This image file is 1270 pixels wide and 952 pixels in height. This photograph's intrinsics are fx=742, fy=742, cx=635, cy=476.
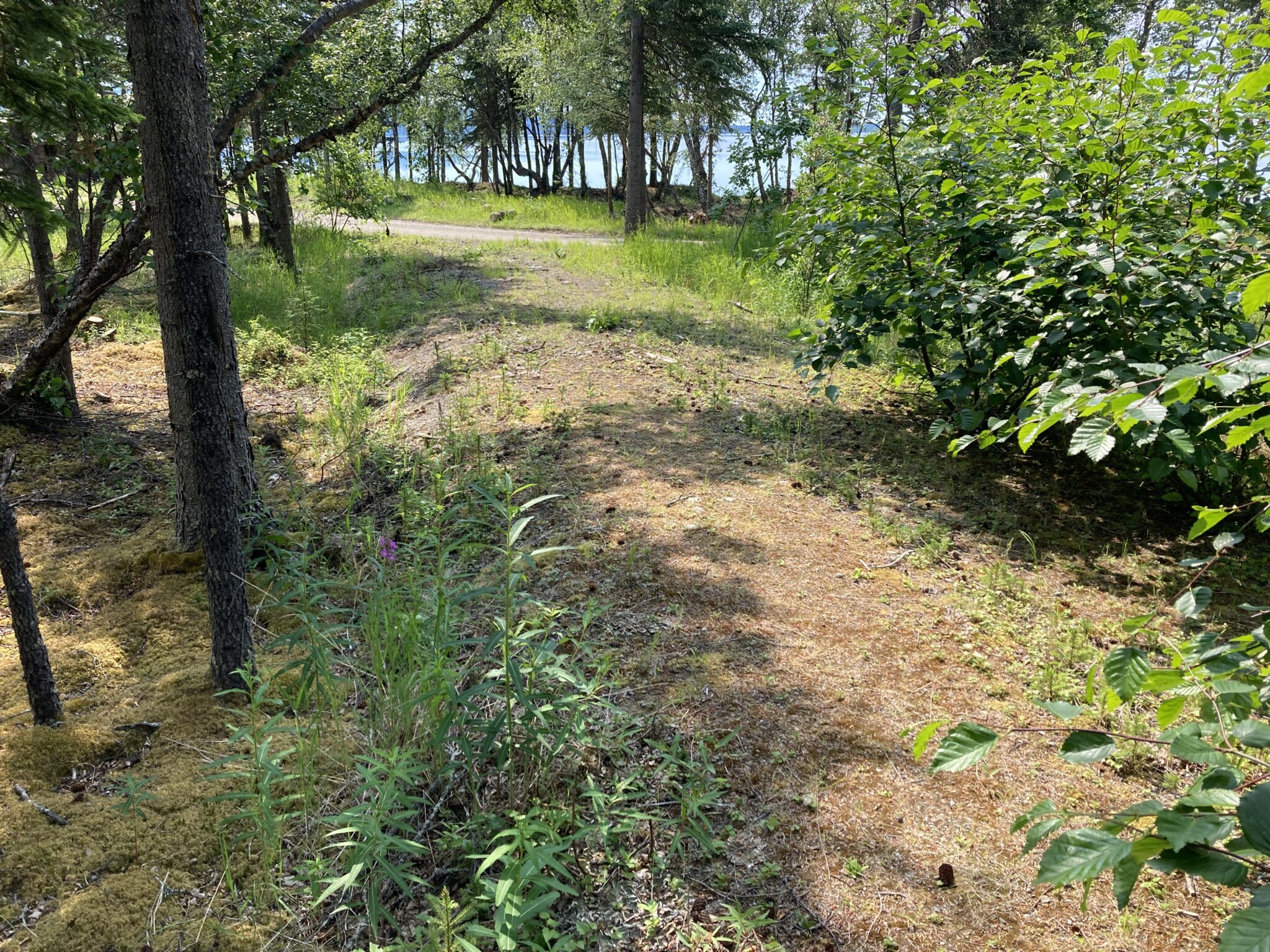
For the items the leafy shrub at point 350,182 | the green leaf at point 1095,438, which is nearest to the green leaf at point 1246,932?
the green leaf at point 1095,438

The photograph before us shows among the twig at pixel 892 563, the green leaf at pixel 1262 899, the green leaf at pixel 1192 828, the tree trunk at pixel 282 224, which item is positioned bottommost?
the twig at pixel 892 563

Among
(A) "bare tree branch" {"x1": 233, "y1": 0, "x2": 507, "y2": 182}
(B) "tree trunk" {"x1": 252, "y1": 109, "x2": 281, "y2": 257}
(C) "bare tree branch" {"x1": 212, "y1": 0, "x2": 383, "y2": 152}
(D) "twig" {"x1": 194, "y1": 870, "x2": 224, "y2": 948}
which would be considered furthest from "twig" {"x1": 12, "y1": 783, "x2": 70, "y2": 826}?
(A) "bare tree branch" {"x1": 233, "y1": 0, "x2": 507, "y2": 182}

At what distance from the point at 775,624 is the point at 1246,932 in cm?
255

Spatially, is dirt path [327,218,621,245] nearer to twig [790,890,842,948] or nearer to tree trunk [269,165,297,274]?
tree trunk [269,165,297,274]

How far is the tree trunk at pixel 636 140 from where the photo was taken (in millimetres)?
13203

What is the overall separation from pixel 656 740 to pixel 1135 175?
149 inches

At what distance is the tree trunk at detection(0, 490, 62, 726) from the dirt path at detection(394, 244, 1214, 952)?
1.99m

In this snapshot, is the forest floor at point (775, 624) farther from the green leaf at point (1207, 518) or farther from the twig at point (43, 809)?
the green leaf at point (1207, 518)

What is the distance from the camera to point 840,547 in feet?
13.0

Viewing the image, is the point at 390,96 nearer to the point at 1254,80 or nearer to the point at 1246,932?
the point at 1254,80

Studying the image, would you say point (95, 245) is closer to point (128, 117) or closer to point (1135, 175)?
point (128, 117)

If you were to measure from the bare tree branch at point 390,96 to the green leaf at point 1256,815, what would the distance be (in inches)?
295

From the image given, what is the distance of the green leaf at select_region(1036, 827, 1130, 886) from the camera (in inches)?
34.9

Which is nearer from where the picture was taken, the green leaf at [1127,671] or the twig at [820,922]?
the green leaf at [1127,671]
